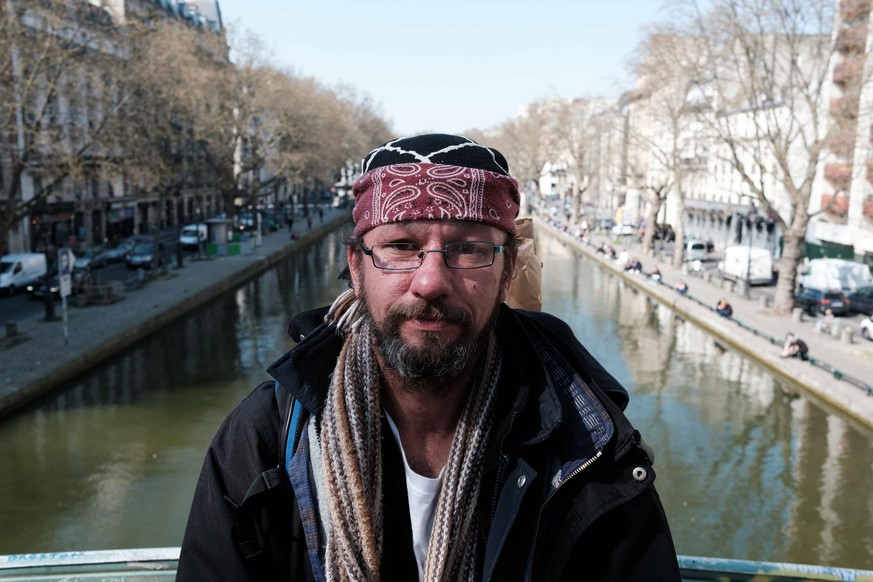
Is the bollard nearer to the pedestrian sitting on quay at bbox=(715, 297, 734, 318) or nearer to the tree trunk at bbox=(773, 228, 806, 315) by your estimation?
the pedestrian sitting on quay at bbox=(715, 297, 734, 318)

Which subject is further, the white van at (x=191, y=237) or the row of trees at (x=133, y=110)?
the white van at (x=191, y=237)

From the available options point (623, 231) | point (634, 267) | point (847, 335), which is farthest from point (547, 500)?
point (623, 231)

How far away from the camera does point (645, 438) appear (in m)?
14.5

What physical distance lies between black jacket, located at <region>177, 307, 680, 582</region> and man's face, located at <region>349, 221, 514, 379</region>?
199mm

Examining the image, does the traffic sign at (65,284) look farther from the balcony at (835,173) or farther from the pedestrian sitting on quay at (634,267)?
the balcony at (835,173)

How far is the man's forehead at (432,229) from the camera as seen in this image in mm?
1951

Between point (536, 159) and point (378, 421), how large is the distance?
83.9 metres

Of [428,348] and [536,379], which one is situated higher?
[428,348]

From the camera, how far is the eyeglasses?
196 centimetres

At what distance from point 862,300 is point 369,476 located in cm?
2791

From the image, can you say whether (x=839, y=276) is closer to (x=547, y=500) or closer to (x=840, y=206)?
(x=840, y=206)

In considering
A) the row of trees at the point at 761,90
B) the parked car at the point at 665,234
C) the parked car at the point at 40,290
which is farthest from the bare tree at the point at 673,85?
the parked car at the point at 40,290

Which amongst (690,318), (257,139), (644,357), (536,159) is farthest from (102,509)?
(536,159)

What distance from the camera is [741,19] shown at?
2353 centimetres
